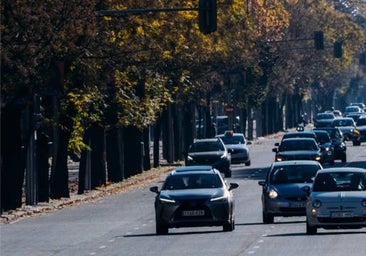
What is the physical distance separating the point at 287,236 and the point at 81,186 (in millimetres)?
24148

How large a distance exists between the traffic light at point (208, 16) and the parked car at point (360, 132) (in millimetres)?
56882

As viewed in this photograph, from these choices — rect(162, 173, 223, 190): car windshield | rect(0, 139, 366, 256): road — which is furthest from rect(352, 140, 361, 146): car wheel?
rect(162, 173, 223, 190): car windshield

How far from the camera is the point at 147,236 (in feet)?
109

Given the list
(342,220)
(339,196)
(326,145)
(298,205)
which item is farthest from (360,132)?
(342,220)

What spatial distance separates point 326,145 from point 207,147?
595cm

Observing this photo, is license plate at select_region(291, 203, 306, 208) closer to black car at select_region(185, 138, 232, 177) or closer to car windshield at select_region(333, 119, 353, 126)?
black car at select_region(185, 138, 232, 177)

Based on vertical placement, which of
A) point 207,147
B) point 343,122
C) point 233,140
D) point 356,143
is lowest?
point 356,143

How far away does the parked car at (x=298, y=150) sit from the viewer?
57.8 m

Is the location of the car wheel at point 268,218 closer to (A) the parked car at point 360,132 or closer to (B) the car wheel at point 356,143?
(A) the parked car at point 360,132

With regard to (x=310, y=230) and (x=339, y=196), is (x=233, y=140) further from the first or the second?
(x=339, y=196)

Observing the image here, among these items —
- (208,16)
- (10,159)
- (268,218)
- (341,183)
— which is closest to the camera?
(341,183)

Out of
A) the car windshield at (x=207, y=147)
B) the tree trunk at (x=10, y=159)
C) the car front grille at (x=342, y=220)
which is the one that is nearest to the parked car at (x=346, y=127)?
the car windshield at (x=207, y=147)

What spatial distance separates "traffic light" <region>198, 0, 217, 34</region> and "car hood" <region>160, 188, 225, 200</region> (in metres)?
5.00

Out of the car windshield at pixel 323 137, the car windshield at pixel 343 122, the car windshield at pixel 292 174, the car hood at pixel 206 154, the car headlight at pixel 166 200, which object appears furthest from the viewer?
the car windshield at pixel 343 122
